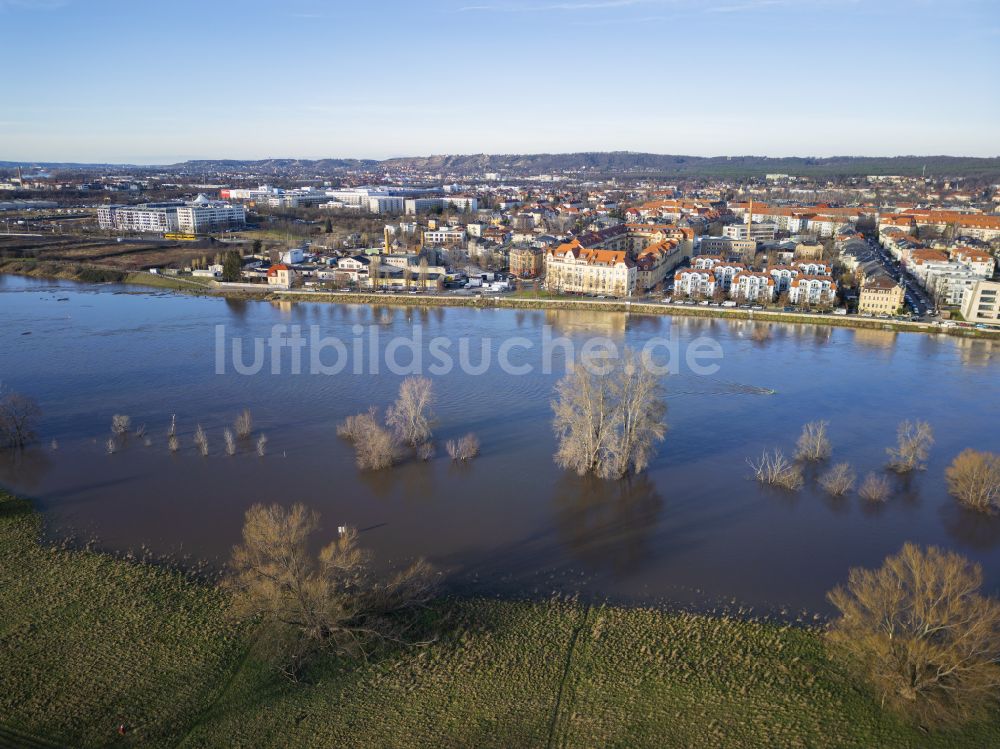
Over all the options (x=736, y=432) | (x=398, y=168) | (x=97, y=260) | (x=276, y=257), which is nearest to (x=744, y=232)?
(x=276, y=257)

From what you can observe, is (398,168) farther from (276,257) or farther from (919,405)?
(919,405)

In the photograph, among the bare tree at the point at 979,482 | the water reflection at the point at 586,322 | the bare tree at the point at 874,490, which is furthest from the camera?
the water reflection at the point at 586,322

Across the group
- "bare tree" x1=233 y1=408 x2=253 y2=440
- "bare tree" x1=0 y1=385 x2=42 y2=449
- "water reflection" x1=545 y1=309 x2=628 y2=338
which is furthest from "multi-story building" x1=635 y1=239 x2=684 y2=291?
"bare tree" x1=0 y1=385 x2=42 y2=449

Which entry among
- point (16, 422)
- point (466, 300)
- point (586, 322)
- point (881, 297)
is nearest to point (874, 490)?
point (586, 322)

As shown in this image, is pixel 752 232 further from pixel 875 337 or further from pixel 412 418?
pixel 412 418

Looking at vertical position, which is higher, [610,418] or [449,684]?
[610,418]

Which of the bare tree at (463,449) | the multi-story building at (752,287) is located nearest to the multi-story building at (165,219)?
the multi-story building at (752,287)

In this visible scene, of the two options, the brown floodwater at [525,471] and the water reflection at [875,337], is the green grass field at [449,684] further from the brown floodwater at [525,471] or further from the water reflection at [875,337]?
the water reflection at [875,337]
